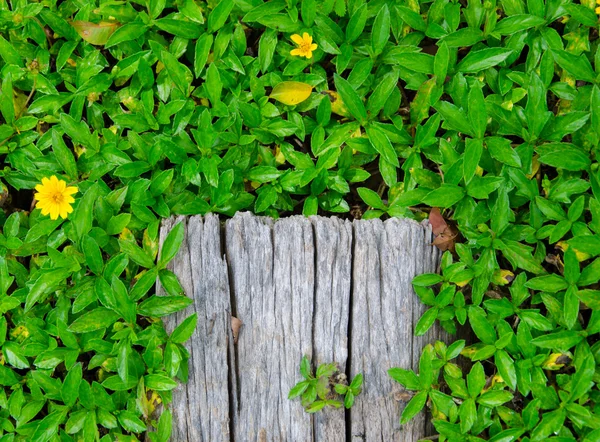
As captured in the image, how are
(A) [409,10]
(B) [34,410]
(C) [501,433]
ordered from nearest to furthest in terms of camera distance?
(C) [501,433] < (B) [34,410] < (A) [409,10]

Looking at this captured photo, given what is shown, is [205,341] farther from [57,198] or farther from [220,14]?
[220,14]

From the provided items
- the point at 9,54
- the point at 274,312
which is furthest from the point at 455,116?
the point at 9,54

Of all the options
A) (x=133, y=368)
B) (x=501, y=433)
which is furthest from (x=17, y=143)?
(x=501, y=433)

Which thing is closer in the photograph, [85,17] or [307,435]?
[307,435]

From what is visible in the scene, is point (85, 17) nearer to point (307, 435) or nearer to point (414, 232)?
point (414, 232)

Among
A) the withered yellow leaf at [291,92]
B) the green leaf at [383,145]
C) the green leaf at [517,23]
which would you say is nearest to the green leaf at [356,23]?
the withered yellow leaf at [291,92]

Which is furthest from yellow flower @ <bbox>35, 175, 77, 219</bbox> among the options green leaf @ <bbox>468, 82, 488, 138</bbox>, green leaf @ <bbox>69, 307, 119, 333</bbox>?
green leaf @ <bbox>468, 82, 488, 138</bbox>
